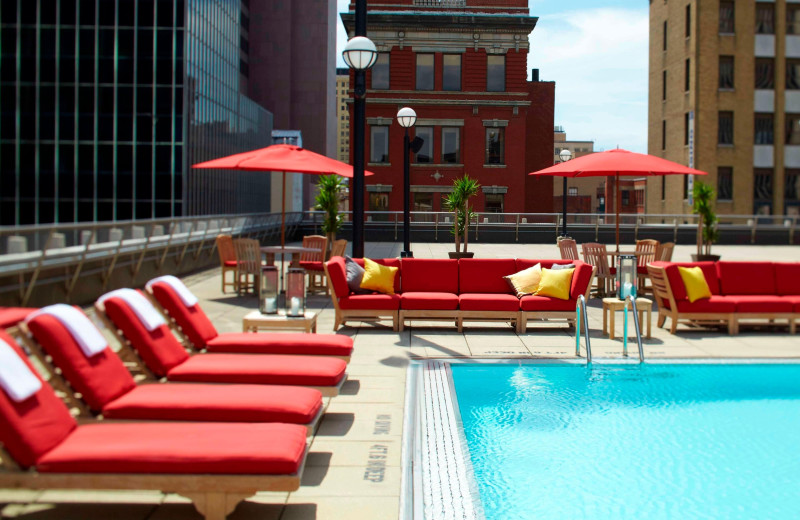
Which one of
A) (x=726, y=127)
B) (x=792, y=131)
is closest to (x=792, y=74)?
(x=792, y=131)

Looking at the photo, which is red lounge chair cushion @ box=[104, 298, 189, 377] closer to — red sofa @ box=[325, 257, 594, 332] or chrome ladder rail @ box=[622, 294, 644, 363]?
red sofa @ box=[325, 257, 594, 332]

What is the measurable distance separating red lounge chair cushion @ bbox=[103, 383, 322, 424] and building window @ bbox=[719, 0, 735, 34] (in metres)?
51.9

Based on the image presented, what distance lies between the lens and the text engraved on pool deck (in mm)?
5629

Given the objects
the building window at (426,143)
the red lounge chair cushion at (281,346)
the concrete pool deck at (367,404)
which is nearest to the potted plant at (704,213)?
Result: the concrete pool deck at (367,404)

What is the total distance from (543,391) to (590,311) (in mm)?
6626

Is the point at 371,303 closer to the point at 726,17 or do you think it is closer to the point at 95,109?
the point at 95,109

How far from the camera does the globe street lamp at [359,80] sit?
13.1 meters

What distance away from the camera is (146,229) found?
17.8m

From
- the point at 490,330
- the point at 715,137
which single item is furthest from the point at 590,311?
the point at 715,137

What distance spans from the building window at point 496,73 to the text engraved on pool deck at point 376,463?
4364 cm

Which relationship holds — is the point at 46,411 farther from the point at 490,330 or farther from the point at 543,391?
the point at 490,330

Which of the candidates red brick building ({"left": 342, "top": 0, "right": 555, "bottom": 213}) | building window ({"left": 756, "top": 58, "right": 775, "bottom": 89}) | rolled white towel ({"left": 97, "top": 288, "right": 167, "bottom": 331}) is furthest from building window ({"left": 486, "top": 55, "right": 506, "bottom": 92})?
rolled white towel ({"left": 97, "top": 288, "right": 167, "bottom": 331})

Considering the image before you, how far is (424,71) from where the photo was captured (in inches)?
1879

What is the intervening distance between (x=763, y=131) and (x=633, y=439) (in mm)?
50264
